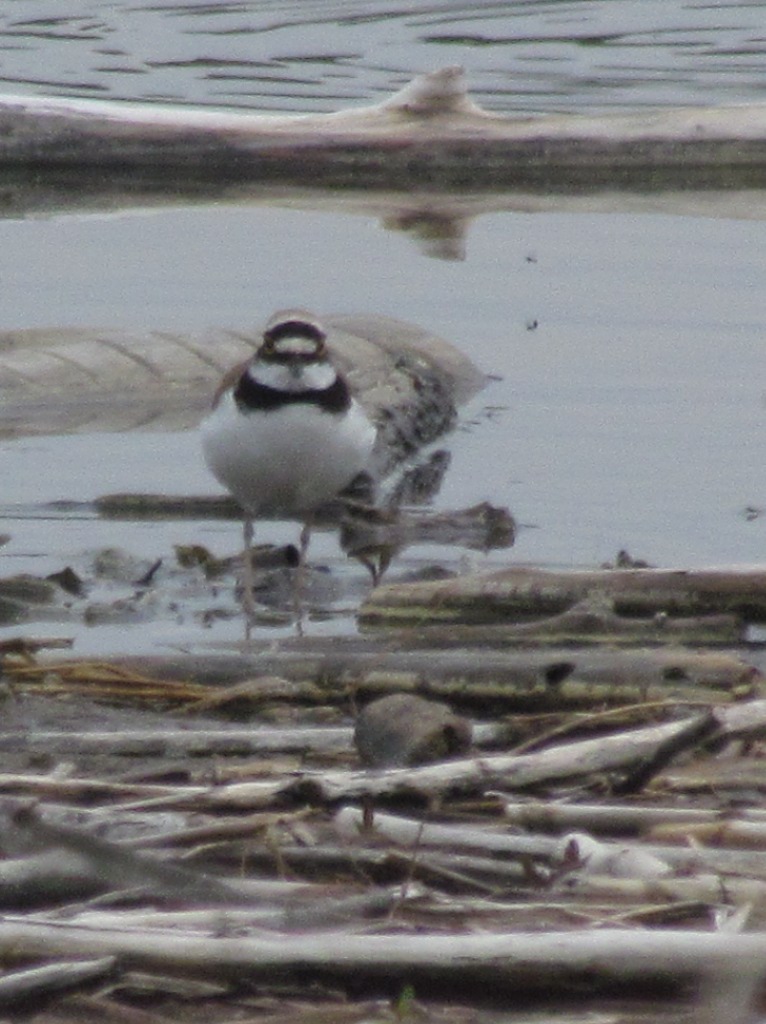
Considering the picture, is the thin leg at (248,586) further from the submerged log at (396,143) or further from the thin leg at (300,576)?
the submerged log at (396,143)

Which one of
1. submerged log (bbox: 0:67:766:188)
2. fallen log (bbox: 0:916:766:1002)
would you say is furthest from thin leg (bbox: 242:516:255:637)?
submerged log (bbox: 0:67:766:188)

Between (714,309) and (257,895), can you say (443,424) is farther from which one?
(257,895)

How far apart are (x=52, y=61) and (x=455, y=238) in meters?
6.04

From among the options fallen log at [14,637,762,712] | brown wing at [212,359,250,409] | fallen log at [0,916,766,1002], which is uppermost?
brown wing at [212,359,250,409]

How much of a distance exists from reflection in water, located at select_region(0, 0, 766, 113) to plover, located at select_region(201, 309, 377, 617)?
8.78 m

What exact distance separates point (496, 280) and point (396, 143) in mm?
966

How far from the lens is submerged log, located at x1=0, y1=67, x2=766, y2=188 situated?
42.1ft

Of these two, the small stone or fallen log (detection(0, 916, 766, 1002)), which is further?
the small stone

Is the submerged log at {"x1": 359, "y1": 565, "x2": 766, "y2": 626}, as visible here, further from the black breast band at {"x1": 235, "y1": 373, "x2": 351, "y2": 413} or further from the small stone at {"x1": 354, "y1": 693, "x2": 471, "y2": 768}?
the black breast band at {"x1": 235, "y1": 373, "x2": 351, "y2": 413}

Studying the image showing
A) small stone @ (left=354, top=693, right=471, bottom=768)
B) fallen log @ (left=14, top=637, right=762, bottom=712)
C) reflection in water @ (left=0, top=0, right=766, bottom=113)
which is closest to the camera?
small stone @ (left=354, top=693, right=471, bottom=768)

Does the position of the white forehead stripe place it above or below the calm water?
below

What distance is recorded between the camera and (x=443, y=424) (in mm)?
10000

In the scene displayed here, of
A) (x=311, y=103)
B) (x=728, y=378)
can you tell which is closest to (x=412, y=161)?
(x=728, y=378)

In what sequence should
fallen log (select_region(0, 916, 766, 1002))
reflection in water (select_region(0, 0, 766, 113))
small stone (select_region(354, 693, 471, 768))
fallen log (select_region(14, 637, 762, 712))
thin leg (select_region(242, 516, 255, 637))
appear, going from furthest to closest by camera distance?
reflection in water (select_region(0, 0, 766, 113))
thin leg (select_region(242, 516, 255, 637))
fallen log (select_region(14, 637, 762, 712))
small stone (select_region(354, 693, 471, 768))
fallen log (select_region(0, 916, 766, 1002))
